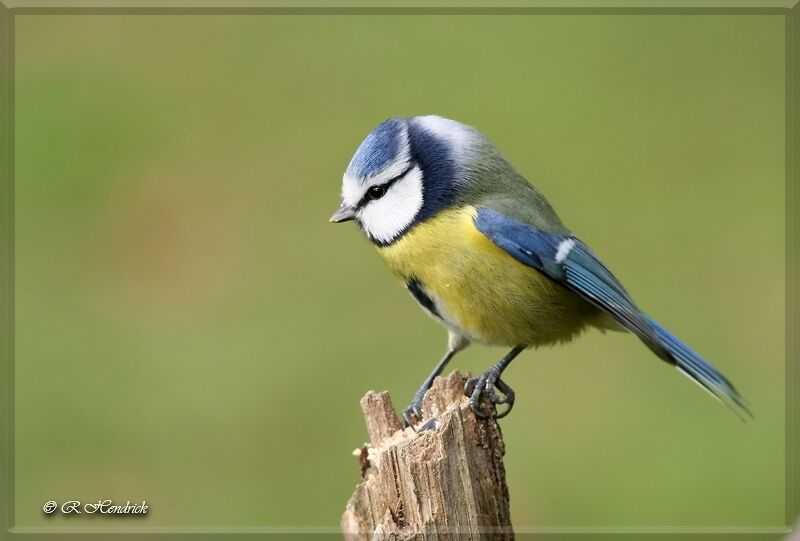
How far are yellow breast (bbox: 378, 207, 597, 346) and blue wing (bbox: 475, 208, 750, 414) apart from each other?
3 cm

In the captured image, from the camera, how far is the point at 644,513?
14.1 ft

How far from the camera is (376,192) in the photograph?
2951mm

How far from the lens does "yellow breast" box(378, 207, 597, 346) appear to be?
9.54 ft

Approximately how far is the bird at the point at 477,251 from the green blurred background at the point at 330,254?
4.94 feet

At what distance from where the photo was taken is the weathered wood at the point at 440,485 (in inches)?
97.3

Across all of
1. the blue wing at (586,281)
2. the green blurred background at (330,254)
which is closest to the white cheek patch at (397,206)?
the blue wing at (586,281)

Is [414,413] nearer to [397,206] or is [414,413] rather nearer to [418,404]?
[418,404]

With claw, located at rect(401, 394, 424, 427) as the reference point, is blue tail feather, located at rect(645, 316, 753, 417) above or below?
below

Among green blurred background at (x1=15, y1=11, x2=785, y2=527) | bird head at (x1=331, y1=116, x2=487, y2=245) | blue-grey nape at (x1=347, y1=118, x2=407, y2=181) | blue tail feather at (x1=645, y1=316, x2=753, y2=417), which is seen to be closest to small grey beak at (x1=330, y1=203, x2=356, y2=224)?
bird head at (x1=331, y1=116, x2=487, y2=245)

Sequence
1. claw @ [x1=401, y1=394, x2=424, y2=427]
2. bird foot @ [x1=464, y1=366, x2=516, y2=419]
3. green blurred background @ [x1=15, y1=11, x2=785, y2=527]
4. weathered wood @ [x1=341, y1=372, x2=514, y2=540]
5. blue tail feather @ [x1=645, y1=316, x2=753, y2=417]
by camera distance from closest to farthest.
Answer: weathered wood @ [x1=341, y1=372, x2=514, y2=540] → bird foot @ [x1=464, y1=366, x2=516, y2=419] → blue tail feather @ [x1=645, y1=316, x2=753, y2=417] → claw @ [x1=401, y1=394, x2=424, y2=427] → green blurred background @ [x1=15, y1=11, x2=785, y2=527]

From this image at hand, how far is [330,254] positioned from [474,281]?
2.51 meters

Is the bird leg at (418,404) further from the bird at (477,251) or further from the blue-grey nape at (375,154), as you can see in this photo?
the blue-grey nape at (375,154)

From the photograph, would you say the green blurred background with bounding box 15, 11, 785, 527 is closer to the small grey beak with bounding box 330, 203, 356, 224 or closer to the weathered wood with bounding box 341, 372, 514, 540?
the small grey beak with bounding box 330, 203, 356, 224

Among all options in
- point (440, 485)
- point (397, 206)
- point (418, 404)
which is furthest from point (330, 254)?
point (440, 485)
